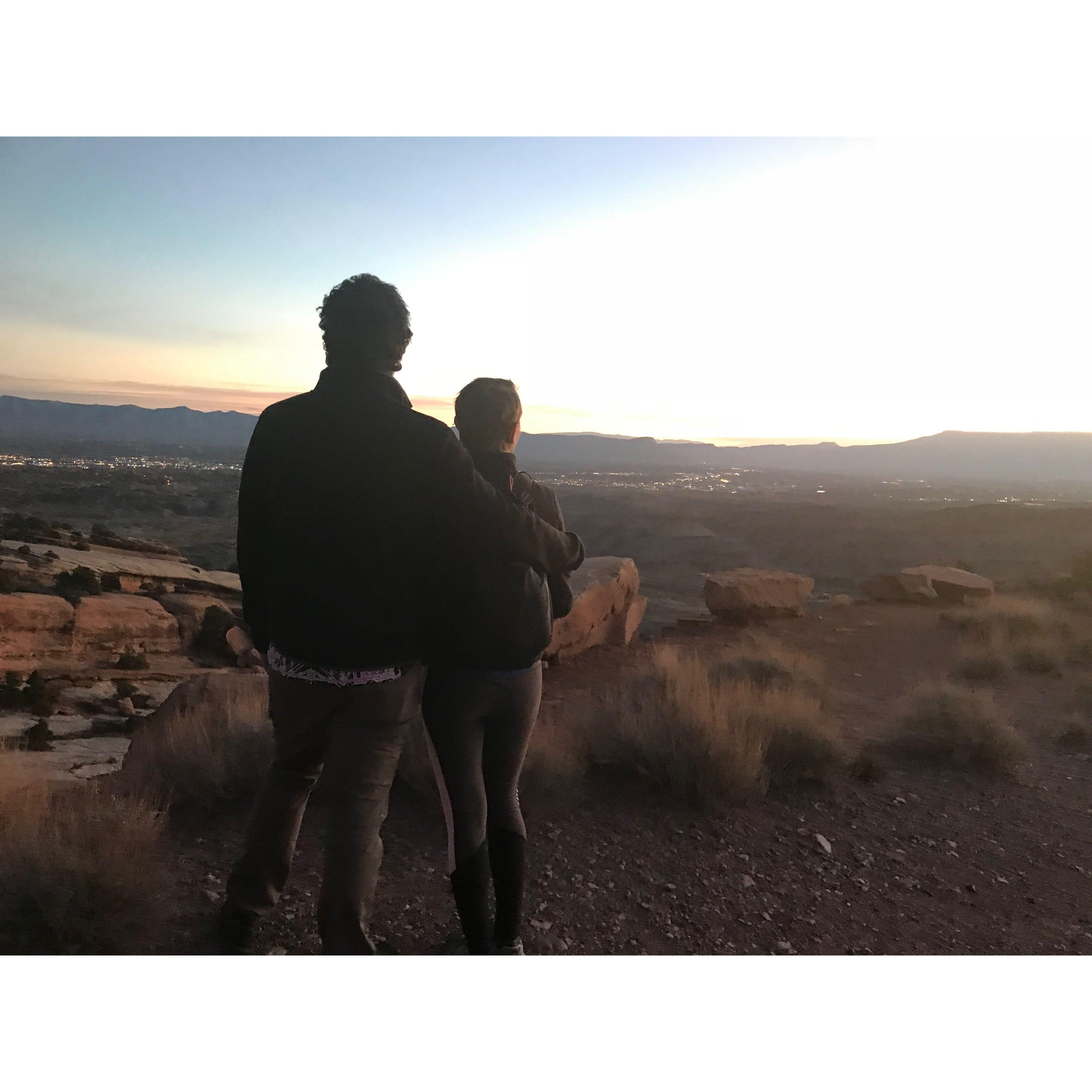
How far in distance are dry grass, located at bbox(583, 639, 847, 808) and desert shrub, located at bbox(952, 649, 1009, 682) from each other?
11.7 ft

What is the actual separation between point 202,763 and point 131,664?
8.77 metres

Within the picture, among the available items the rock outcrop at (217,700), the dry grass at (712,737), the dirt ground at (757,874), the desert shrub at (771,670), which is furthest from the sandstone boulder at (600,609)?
the dirt ground at (757,874)

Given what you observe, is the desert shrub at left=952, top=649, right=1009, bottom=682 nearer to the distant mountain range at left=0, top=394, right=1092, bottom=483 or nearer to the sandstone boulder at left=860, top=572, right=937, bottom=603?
the sandstone boulder at left=860, top=572, right=937, bottom=603

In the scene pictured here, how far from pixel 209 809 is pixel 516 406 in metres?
2.47

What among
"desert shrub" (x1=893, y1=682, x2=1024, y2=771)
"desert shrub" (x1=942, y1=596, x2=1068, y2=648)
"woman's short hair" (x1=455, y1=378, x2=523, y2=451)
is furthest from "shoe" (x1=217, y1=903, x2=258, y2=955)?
"desert shrub" (x1=942, y1=596, x2=1068, y2=648)

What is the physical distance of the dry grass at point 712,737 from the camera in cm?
343

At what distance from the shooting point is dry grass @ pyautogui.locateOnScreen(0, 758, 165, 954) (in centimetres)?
209

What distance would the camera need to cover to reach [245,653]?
10.2 m

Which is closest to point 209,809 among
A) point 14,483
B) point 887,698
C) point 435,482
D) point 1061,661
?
point 435,482

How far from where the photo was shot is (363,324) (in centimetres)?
165

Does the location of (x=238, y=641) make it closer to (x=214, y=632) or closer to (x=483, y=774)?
(x=214, y=632)

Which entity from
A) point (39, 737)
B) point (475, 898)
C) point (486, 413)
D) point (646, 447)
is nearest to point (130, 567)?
point (39, 737)

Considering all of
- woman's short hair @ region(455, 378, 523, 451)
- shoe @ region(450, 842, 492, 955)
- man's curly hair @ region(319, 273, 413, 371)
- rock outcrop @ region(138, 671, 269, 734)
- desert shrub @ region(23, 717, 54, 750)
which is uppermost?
man's curly hair @ region(319, 273, 413, 371)

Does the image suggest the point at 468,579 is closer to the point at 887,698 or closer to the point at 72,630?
the point at 887,698
